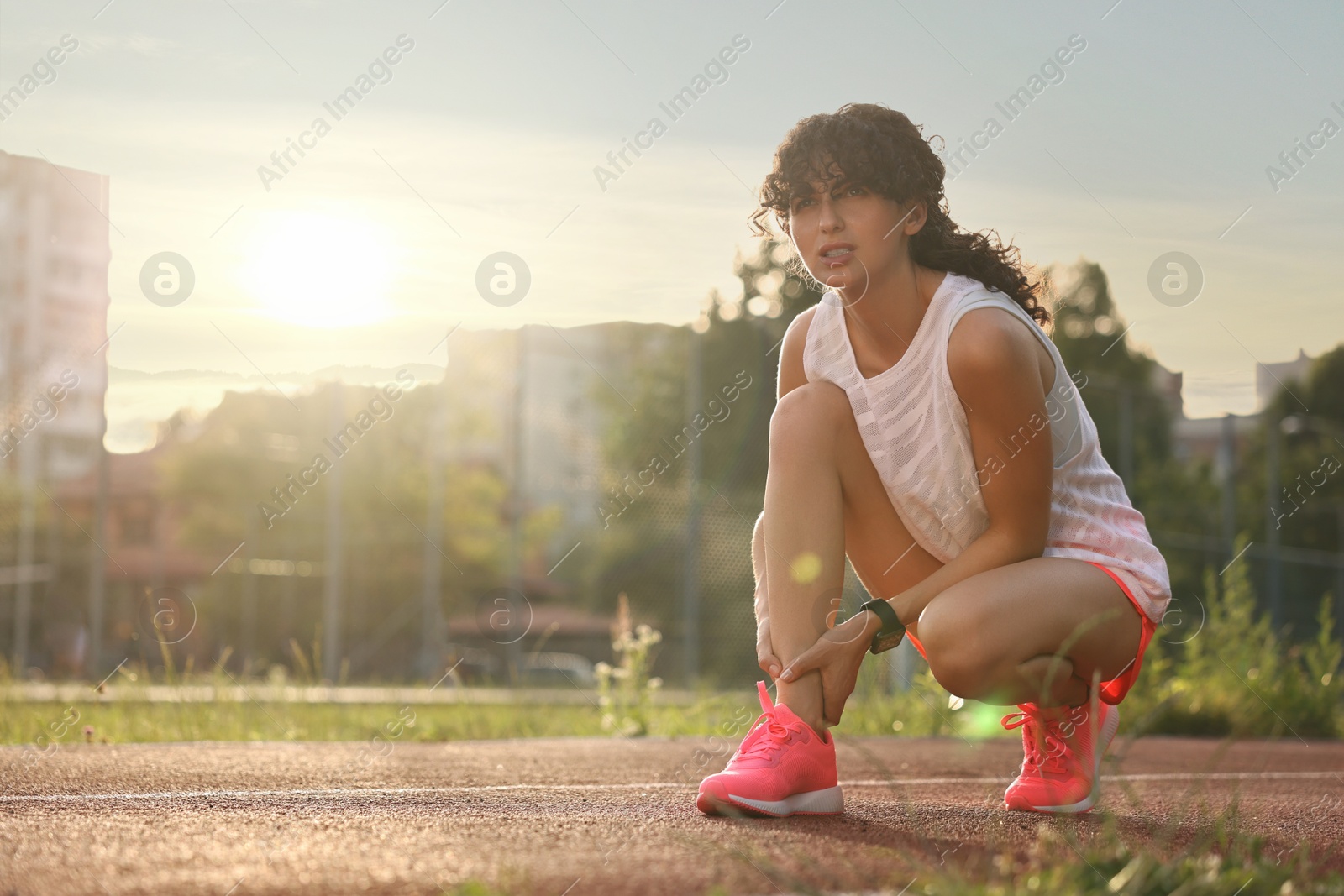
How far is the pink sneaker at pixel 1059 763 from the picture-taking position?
7.18ft

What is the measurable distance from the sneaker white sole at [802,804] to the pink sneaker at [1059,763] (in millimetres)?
377

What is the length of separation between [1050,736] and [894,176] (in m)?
1.07

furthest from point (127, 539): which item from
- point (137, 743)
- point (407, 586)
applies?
point (137, 743)

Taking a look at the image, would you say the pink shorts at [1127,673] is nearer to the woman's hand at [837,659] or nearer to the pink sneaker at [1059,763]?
the pink sneaker at [1059,763]

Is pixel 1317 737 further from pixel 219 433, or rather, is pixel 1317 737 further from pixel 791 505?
pixel 219 433

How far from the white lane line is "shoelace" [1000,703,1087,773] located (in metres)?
0.17

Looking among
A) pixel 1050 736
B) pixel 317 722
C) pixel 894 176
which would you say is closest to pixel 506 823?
pixel 1050 736

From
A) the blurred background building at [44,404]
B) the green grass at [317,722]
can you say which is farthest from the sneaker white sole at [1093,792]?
the blurred background building at [44,404]

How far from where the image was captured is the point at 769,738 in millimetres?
2057

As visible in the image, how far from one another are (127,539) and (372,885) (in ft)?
72.0

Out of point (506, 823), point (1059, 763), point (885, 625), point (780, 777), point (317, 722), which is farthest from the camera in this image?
point (317, 722)

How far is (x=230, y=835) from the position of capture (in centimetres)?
171

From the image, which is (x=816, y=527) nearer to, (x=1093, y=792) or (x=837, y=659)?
(x=837, y=659)

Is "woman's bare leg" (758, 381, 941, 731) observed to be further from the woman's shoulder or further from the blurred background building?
the blurred background building
